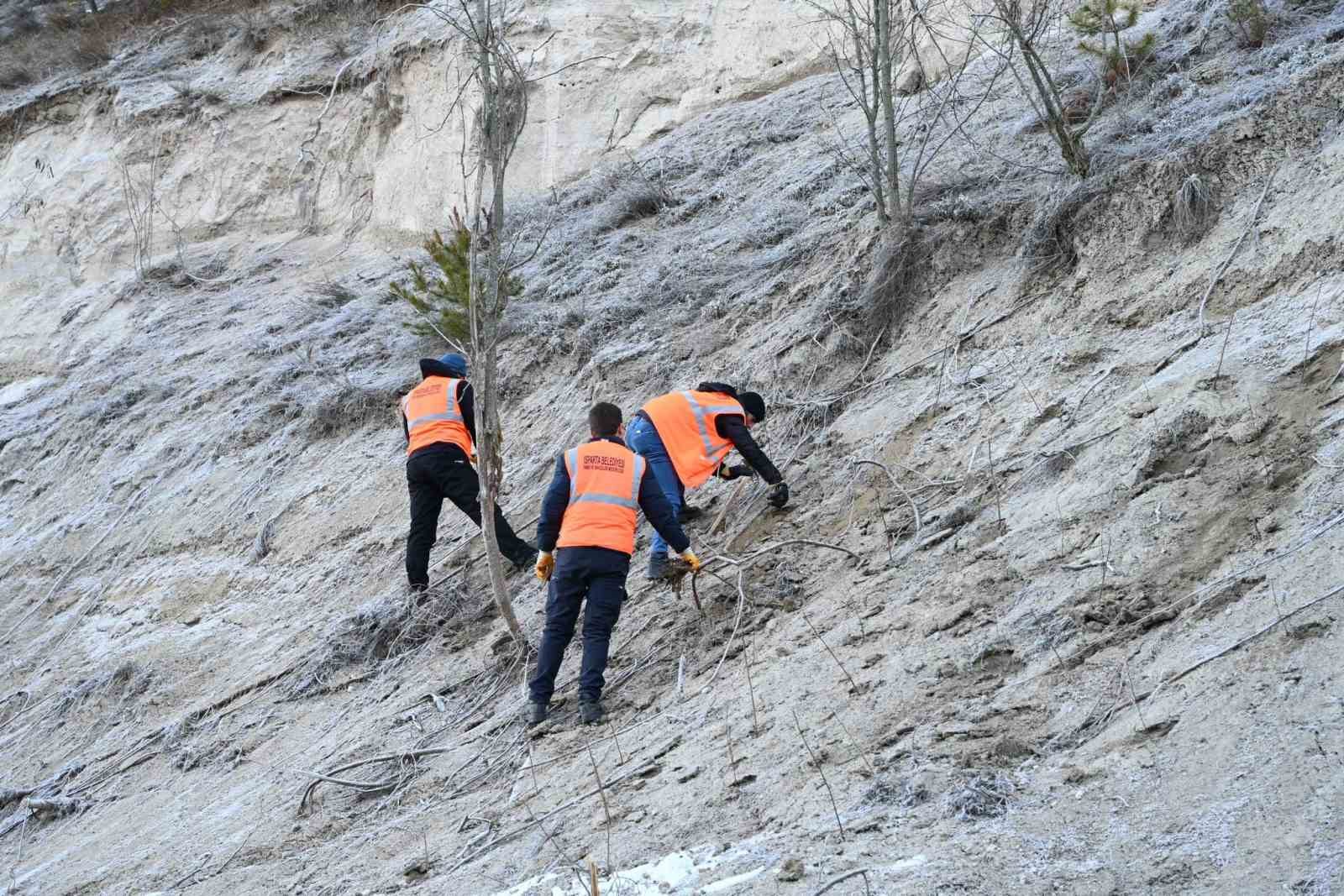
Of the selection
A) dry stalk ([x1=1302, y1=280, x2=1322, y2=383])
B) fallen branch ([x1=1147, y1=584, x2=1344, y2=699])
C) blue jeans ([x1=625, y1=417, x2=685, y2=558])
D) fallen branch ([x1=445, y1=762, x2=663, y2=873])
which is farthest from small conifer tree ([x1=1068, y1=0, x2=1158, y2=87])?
fallen branch ([x1=445, y1=762, x2=663, y2=873])

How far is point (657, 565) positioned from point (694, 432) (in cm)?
78

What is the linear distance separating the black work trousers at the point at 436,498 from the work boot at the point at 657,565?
44.8 inches

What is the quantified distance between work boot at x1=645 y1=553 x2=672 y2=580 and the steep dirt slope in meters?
0.18

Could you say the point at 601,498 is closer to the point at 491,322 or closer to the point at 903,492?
the point at 491,322

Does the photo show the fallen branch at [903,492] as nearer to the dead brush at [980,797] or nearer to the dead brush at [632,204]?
the dead brush at [980,797]

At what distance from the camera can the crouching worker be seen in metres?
5.78

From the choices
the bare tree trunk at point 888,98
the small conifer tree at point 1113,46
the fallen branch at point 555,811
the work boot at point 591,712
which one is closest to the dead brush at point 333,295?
the bare tree trunk at point 888,98

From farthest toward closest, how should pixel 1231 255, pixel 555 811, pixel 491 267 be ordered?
1. pixel 491 267
2. pixel 1231 255
3. pixel 555 811

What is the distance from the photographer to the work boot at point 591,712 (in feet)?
18.5

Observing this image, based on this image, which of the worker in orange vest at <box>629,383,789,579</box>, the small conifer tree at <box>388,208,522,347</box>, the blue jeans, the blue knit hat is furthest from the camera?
the small conifer tree at <box>388,208,522,347</box>

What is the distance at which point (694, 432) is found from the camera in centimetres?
696

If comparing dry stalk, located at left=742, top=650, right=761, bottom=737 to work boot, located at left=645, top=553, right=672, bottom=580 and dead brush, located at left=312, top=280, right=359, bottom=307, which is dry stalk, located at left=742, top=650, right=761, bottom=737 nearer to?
work boot, located at left=645, top=553, right=672, bottom=580

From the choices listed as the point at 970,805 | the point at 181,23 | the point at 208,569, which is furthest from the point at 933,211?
the point at 181,23

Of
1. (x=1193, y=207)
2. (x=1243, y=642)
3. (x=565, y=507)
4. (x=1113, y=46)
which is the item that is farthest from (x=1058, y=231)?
(x=1243, y=642)
